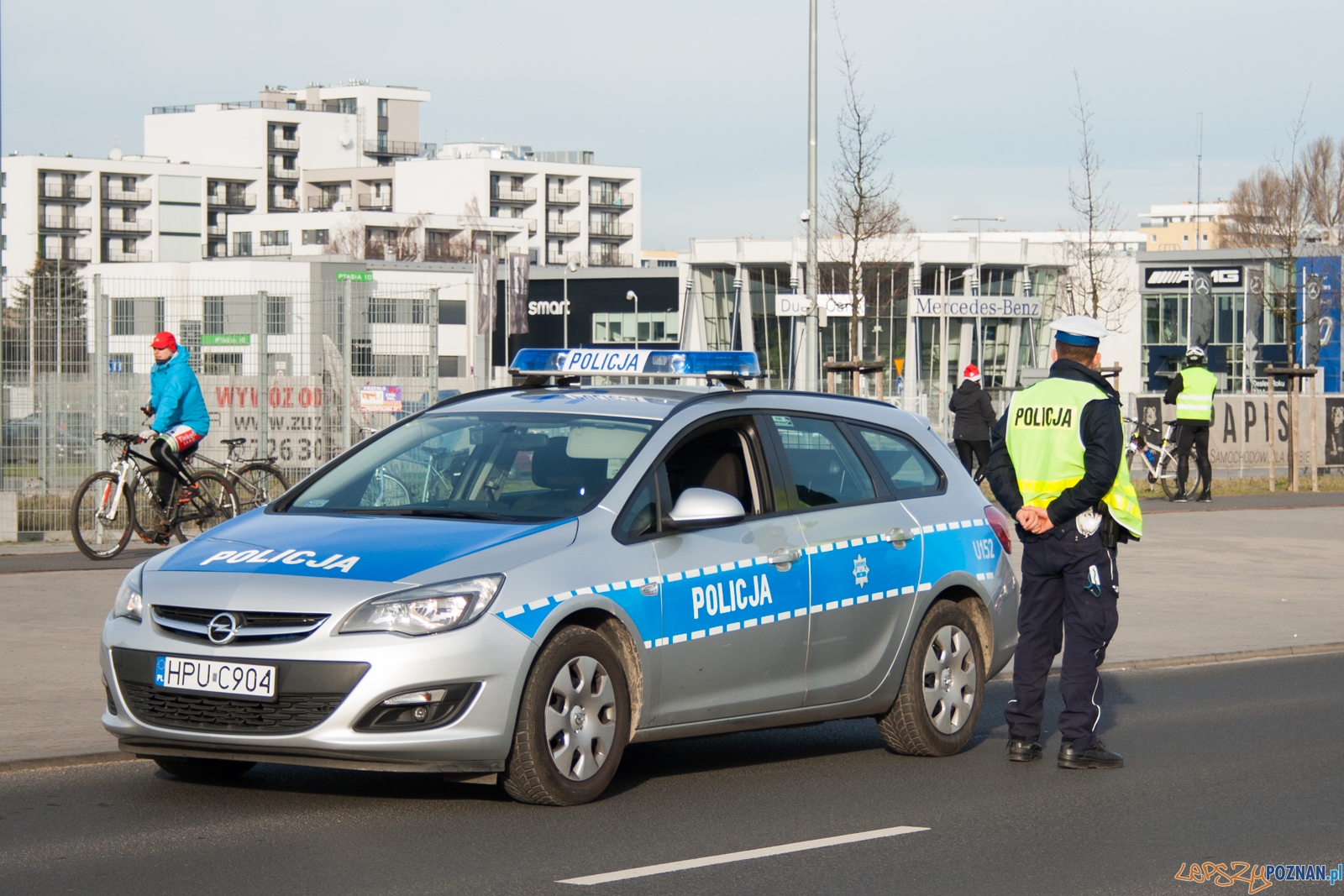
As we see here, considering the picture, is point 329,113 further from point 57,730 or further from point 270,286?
point 57,730

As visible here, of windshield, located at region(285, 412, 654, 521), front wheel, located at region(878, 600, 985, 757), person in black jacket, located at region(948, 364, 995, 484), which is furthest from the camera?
person in black jacket, located at region(948, 364, 995, 484)

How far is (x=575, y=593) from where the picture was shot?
652cm

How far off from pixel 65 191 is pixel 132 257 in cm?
663

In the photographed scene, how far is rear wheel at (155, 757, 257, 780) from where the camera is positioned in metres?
7.15

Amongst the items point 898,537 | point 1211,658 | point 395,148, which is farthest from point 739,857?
point 395,148

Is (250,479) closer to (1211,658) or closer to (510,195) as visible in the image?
(1211,658)

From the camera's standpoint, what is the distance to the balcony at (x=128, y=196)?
12756cm

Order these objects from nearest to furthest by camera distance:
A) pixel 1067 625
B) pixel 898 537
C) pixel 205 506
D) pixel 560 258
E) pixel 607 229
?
1. pixel 1067 625
2. pixel 898 537
3. pixel 205 506
4. pixel 560 258
5. pixel 607 229

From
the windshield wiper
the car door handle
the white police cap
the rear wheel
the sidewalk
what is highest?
the white police cap

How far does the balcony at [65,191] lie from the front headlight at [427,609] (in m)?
129

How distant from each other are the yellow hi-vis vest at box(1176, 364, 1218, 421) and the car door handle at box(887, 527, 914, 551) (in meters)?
17.2

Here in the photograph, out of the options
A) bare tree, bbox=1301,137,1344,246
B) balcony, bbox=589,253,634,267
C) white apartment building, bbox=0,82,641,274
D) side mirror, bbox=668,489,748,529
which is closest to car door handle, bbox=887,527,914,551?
side mirror, bbox=668,489,748,529

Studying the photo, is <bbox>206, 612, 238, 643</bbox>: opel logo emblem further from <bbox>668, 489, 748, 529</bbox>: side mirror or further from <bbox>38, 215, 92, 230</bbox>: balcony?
<bbox>38, 215, 92, 230</bbox>: balcony

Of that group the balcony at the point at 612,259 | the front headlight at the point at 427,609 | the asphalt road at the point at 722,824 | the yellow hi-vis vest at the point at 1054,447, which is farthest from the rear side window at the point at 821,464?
the balcony at the point at 612,259
